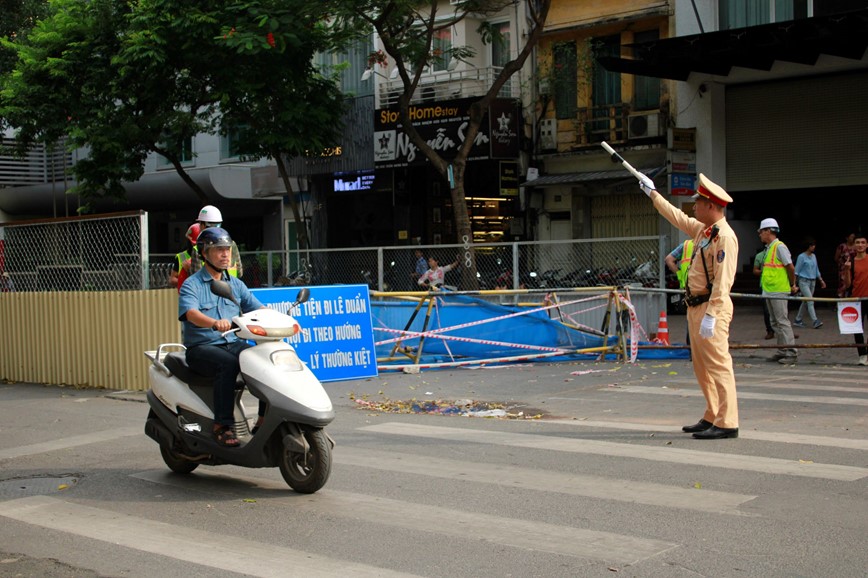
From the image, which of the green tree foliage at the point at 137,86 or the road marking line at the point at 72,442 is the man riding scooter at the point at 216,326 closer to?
the road marking line at the point at 72,442

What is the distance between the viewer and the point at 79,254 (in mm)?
13906

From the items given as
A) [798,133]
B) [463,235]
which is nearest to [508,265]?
[463,235]

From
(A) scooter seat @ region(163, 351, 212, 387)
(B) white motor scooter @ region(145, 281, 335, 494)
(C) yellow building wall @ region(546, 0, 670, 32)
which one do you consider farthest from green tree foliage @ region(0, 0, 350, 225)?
(B) white motor scooter @ region(145, 281, 335, 494)

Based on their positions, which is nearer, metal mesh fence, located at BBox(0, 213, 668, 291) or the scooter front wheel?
the scooter front wheel

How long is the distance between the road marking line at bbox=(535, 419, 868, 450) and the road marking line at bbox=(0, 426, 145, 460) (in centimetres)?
386

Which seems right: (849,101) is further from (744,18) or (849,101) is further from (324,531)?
(324,531)

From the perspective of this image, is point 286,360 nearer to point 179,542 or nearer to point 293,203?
point 179,542

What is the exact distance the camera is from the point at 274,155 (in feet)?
88.3

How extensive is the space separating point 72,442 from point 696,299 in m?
5.55

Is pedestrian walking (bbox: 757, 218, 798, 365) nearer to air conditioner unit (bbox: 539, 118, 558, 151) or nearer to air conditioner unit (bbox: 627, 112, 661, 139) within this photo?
air conditioner unit (bbox: 627, 112, 661, 139)

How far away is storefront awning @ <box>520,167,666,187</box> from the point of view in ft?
84.5

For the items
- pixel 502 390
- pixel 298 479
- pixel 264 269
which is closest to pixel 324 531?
pixel 298 479

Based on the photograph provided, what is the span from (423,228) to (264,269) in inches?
329

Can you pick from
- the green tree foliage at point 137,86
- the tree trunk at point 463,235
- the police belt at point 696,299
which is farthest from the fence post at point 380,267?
the police belt at point 696,299
